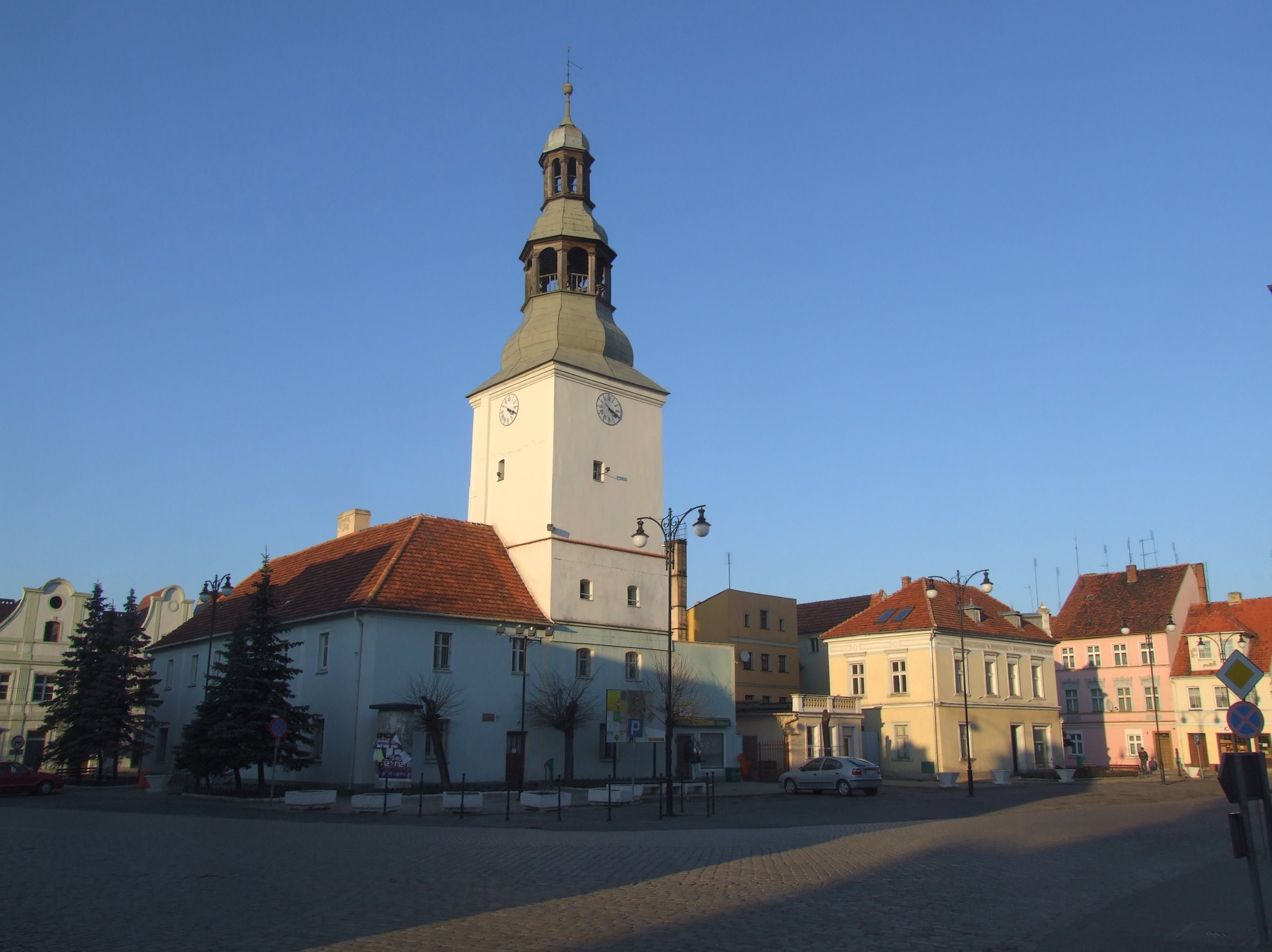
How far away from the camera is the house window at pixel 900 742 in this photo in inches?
1941

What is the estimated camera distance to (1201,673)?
60.3m

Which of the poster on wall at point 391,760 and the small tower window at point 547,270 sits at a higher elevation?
the small tower window at point 547,270

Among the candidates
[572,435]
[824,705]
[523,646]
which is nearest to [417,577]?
[523,646]

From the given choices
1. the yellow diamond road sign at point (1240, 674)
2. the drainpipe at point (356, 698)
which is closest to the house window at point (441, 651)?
the drainpipe at point (356, 698)

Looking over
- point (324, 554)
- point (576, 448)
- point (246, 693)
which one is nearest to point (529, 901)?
point (246, 693)

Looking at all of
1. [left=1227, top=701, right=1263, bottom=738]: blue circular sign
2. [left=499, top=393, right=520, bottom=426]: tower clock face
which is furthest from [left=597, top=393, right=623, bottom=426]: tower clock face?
[left=1227, top=701, right=1263, bottom=738]: blue circular sign

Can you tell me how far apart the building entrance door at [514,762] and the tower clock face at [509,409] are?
45.1 feet

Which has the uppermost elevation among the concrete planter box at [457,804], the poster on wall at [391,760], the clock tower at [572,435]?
the clock tower at [572,435]

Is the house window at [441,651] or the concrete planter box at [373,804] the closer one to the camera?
the concrete planter box at [373,804]

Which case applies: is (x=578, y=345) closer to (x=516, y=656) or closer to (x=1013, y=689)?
(x=516, y=656)

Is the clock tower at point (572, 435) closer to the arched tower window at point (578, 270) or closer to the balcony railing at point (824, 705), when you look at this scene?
the arched tower window at point (578, 270)

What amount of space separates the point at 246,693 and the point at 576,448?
17.1 m

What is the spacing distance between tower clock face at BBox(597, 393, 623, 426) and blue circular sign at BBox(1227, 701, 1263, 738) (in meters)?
34.4

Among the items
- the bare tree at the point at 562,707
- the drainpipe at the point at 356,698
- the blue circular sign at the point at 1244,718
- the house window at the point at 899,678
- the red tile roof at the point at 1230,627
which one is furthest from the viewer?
the red tile roof at the point at 1230,627
